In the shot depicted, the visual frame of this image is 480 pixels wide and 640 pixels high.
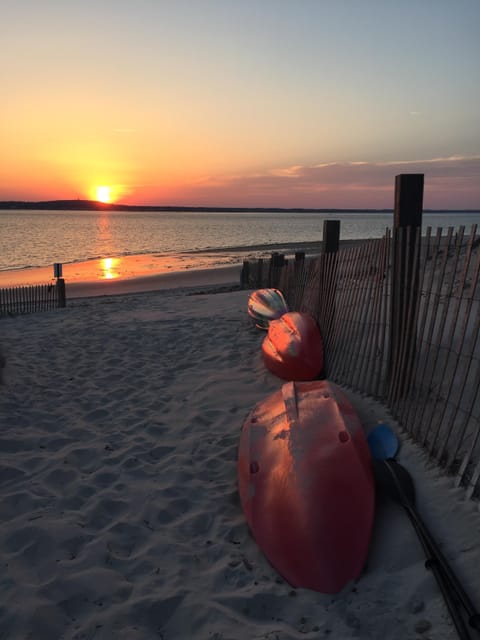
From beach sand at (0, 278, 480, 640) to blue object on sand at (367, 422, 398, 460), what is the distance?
0.10 meters

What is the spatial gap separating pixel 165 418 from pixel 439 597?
2.96 metres

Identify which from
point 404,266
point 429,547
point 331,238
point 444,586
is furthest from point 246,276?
point 444,586

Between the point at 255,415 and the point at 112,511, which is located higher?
the point at 255,415

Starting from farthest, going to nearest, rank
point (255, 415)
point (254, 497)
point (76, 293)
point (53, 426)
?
point (76, 293)
point (53, 426)
point (255, 415)
point (254, 497)

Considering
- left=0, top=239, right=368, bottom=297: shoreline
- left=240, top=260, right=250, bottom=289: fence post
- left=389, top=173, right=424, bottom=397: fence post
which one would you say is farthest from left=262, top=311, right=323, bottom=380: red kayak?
left=0, top=239, right=368, bottom=297: shoreline

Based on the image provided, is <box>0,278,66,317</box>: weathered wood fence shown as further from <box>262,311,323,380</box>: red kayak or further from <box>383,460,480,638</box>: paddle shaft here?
<box>383,460,480,638</box>: paddle shaft

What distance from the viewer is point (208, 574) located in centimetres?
270

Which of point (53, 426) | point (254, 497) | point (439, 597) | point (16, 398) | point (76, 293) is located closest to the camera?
point (439, 597)

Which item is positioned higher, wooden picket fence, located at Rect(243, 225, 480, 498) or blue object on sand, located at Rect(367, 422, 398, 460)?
wooden picket fence, located at Rect(243, 225, 480, 498)

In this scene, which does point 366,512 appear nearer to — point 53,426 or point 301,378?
point 301,378

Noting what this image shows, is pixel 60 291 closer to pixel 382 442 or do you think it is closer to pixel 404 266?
pixel 404 266

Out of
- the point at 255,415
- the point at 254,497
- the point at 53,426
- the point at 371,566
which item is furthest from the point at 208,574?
the point at 53,426

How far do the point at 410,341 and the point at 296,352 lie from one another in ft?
5.43

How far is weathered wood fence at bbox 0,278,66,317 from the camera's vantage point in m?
11.2
